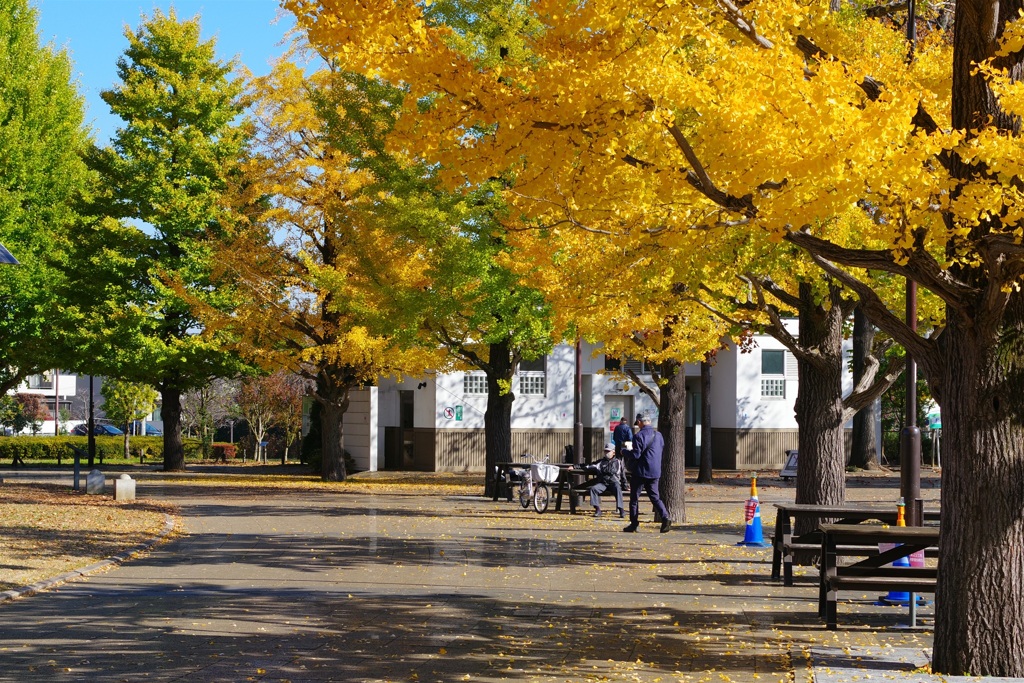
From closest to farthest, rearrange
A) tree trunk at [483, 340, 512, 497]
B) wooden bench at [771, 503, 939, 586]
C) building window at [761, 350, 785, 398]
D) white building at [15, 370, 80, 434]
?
wooden bench at [771, 503, 939, 586] → tree trunk at [483, 340, 512, 497] → building window at [761, 350, 785, 398] → white building at [15, 370, 80, 434]

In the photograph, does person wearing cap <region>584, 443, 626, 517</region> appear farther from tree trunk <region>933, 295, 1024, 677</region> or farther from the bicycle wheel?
tree trunk <region>933, 295, 1024, 677</region>

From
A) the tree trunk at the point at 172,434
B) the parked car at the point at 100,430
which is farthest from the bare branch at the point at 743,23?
the parked car at the point at 100,430

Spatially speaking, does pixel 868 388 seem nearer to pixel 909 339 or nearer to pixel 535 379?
pixel 909 339

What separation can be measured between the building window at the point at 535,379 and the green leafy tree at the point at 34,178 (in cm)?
1580

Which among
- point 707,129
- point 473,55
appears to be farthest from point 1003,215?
point 473,55

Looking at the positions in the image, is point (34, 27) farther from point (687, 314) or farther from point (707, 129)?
point (707, 129)

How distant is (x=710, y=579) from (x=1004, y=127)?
7.11 m

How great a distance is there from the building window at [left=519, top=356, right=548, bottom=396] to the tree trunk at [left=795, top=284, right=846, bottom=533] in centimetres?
2848

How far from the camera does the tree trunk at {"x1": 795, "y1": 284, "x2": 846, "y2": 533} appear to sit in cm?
1562

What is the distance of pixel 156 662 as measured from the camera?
28.6 ft

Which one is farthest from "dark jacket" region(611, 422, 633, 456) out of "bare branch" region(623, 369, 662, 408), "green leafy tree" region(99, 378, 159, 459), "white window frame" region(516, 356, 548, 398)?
"green leafy tree" region(99, 378, 159, 459)

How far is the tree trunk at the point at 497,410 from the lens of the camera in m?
28.8

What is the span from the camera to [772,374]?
46.7m

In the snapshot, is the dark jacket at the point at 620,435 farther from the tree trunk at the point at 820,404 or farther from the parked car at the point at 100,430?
the parked car at the point at 100,430
